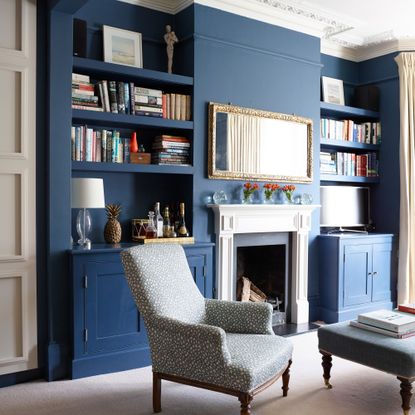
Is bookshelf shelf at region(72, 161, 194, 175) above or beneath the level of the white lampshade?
above

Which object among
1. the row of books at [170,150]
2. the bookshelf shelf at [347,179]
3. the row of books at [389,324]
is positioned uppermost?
the row of books at [170,150]

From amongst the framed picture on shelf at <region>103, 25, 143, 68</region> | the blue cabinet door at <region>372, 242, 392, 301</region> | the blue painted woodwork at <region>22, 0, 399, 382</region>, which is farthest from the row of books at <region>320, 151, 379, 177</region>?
the framed picture on shelf at <region>103, 25, 143, 68</region>

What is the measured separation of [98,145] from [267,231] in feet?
5.42

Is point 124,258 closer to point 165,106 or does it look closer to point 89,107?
point 89,107

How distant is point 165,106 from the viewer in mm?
3871

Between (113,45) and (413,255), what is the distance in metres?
3.54

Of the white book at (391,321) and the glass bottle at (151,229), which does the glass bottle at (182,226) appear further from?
the white book at (391,321)

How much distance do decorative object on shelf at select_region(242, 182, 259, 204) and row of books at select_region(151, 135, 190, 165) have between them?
0.58 m

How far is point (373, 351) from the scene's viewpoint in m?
2.77

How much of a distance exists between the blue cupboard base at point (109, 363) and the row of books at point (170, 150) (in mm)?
1432

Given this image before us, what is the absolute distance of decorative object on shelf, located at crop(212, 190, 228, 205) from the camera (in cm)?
403

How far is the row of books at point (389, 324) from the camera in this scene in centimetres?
285

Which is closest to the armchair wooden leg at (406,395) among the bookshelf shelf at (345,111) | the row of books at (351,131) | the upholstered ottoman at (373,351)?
the upholstered ottoman at (373,351)

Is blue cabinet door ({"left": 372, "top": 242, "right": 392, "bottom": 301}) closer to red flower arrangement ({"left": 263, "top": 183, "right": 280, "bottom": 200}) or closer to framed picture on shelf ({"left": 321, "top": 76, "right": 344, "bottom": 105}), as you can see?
red flower arrangement ({"left": 263, "top": 183, "right": 280, "bottom": 200})
